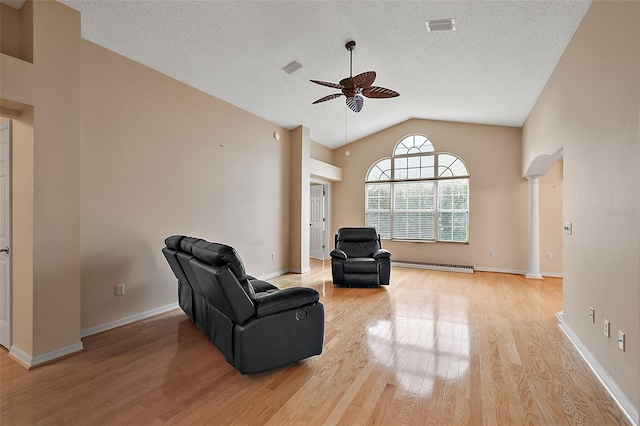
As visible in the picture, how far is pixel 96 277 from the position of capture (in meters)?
3.09

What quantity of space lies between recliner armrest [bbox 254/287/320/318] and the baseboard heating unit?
192 inches

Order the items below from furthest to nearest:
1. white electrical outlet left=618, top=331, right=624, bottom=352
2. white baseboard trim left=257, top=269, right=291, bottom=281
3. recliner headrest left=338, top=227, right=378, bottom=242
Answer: recliner headrest left=338, top=227, right=378, bottom=242
white baseboard trim left=257, top=269, right=291, bottom=281
white electrical outlet left=618, top=331, right=624, bottom=352

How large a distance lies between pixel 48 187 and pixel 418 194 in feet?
21.4

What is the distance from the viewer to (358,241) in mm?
5598

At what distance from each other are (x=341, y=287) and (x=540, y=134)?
3827 millimetres

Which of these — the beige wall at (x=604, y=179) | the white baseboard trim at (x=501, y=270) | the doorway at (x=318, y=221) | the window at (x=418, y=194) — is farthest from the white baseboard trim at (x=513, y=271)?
the doorway at (x=318, y=221)

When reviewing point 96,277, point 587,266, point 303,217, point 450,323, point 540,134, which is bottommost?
point 450,323

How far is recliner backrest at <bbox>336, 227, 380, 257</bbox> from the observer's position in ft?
18.0

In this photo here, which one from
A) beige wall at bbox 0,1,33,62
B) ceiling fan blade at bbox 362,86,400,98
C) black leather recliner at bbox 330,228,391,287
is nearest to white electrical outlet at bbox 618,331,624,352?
ceiling fan blade at bbox 362,86,400,98

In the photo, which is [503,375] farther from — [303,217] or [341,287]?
[303,217]

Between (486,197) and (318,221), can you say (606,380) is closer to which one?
(486,197)

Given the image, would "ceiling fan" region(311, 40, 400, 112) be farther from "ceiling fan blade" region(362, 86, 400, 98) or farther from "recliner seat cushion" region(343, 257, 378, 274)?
"recliner seat cushion" region(343, 257, 378, 274)

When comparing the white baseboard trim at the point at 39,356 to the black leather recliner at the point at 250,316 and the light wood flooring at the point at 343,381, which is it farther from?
the black leather recliner at the point at 250,316

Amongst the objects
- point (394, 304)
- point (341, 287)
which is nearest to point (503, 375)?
point (394, 304)
